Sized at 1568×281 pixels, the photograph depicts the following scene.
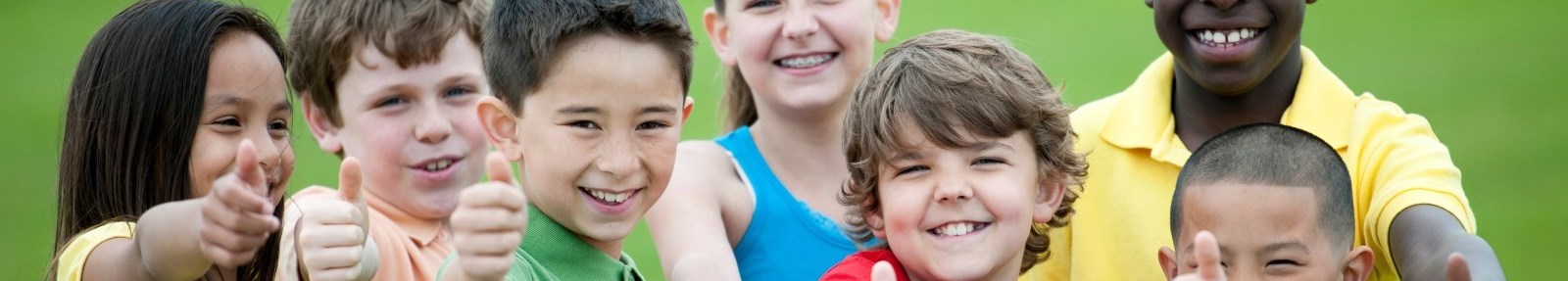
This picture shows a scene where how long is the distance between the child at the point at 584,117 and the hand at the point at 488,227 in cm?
51

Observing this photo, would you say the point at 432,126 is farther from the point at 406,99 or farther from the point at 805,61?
the point at 805,61

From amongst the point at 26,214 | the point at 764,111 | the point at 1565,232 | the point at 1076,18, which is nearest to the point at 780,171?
the point at 764,111

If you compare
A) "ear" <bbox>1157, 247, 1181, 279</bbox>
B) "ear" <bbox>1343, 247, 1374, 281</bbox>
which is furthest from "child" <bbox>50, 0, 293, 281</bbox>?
"ear" <bbox>1343, 247, 1374, 281</bbox>

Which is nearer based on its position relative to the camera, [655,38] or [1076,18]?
[655,38]

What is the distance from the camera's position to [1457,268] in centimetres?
304

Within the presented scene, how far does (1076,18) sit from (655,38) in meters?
10.6

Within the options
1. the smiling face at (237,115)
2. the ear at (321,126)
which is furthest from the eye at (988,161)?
the ear at (321,126)

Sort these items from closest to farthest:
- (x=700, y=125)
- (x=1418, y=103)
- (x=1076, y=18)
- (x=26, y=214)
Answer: (x=26, y=214) → (x=1418, y=103) → (x=700, y=125) → (x=1076, y=18)

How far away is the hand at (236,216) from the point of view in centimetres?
278

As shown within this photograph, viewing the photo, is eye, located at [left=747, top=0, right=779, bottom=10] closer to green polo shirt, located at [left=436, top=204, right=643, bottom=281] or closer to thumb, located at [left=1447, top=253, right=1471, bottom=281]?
green polo shirt, located at [left=436, top=204, right=643, bottom=281]

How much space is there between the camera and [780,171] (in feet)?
15.2

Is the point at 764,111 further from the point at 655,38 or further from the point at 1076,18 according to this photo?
the point at 1076,18

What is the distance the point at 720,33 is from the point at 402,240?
109cm

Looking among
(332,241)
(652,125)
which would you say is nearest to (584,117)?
(652,125)
